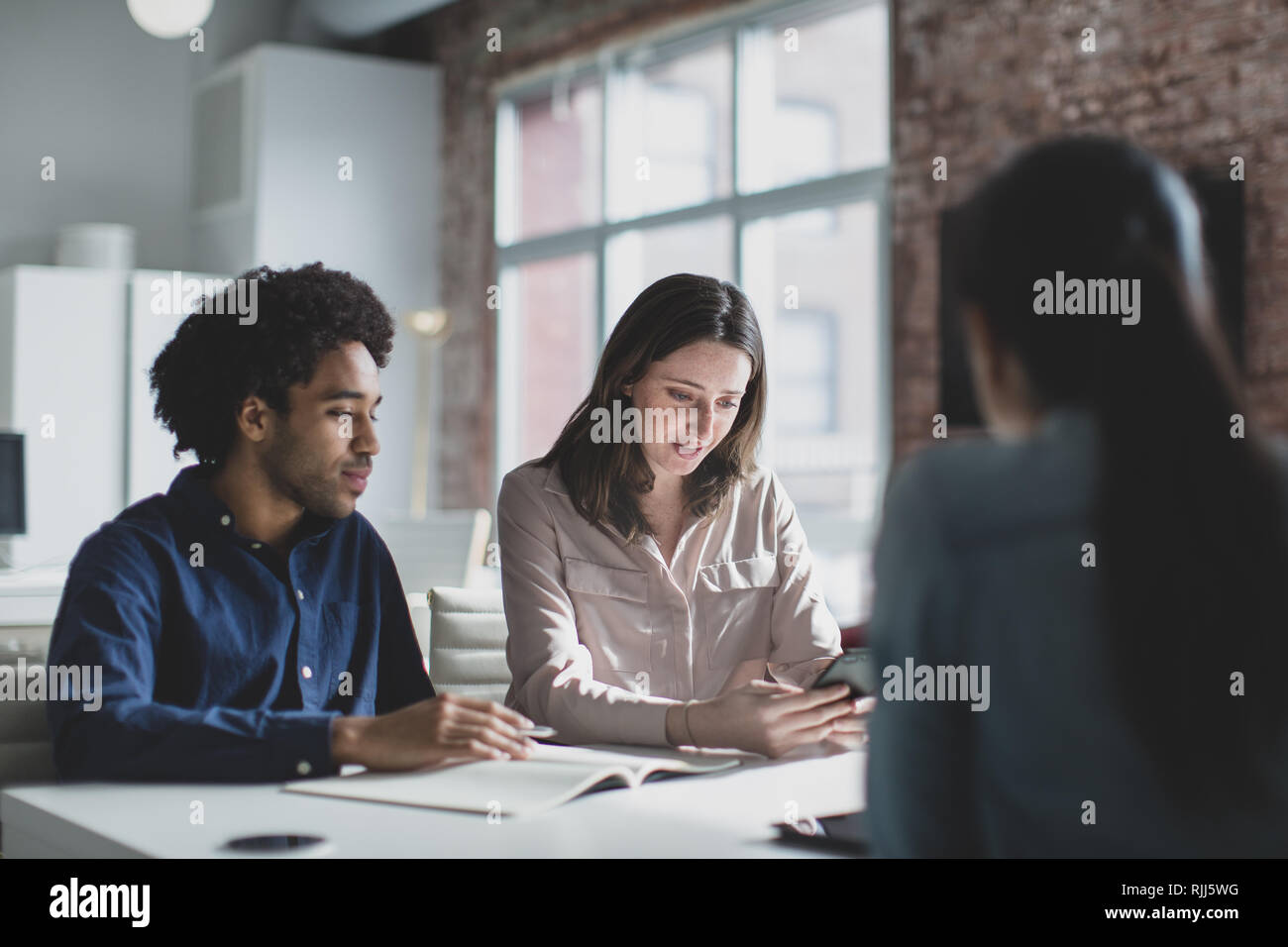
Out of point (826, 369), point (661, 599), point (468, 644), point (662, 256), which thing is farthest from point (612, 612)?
point (662, 256)

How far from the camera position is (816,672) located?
198 centimetres

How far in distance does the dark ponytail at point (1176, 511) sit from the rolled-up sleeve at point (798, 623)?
49.6 inches

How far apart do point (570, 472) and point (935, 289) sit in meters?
2.94

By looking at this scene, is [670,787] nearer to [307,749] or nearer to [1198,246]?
[307,749]

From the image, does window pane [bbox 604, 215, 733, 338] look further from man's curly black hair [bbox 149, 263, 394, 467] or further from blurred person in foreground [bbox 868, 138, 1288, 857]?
blurred person in foreground [bbox 868, 138, 1288, 857]

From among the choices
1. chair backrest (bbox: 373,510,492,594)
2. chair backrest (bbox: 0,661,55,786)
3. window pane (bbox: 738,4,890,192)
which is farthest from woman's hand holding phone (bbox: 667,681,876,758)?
window pane (bbox: 738,4,890,192)

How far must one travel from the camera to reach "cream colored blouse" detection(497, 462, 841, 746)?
1937 millimetres

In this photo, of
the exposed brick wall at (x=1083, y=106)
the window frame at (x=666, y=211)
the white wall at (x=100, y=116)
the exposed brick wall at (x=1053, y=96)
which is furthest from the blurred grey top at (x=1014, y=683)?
the white wall at (x=100, y=116)

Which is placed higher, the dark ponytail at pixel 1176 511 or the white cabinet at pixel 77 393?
the white cabinet at pixel 77 393

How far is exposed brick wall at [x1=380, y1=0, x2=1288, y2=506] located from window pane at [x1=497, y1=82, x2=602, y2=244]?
27 cm

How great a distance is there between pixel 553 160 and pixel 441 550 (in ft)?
9.12

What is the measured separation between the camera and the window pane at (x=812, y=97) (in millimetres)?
5177

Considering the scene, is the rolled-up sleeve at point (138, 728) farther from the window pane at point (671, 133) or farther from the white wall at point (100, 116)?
the white wall at point (100, 116)
